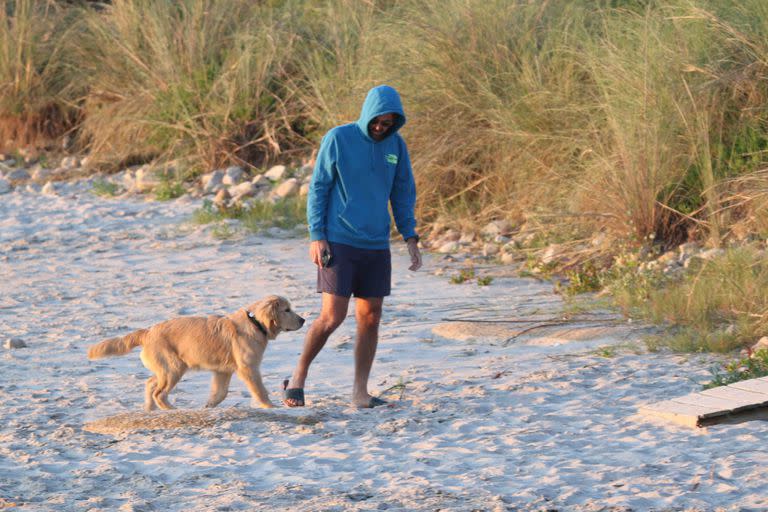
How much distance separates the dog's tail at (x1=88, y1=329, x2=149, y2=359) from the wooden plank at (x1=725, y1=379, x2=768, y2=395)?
307cm

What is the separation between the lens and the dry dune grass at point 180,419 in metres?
5.89

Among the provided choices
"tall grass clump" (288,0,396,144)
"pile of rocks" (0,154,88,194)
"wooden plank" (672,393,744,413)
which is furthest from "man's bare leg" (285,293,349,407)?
"pile of rocks" (0,154,88,194)

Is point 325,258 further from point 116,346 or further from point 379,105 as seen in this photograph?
point 116,346

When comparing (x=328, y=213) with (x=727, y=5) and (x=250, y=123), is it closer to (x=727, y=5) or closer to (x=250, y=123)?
(x=727, y=5)

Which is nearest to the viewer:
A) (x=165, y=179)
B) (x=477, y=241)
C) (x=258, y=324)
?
(x=258, y=324)

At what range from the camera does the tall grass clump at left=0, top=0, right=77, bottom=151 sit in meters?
15.7

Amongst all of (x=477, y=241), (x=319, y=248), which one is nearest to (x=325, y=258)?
(x=319, y=248)

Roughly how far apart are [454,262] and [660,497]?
18.6 ft

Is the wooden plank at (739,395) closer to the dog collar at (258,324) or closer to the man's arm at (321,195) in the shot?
the man's arm at (321,195)

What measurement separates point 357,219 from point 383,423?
3.42 ft

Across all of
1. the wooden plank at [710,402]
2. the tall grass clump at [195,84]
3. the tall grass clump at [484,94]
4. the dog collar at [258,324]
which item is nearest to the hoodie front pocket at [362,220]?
the dog collar at [258,324]

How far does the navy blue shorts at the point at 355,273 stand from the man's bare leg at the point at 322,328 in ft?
0.18

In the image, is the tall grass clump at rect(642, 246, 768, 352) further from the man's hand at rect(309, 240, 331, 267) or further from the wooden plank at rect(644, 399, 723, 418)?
the man's hand at rect(309, 240, 331, 267)

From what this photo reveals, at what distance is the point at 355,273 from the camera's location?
20.5ft
